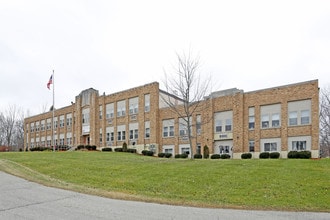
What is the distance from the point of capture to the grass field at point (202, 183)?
1083 cm

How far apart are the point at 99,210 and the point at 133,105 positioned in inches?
1446

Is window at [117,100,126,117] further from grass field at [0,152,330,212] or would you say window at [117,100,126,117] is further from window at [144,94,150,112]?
grass field at [0,152,330,212]

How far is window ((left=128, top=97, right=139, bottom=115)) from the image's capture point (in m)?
44.9

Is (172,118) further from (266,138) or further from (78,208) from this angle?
(78,208)

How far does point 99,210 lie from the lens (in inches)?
354

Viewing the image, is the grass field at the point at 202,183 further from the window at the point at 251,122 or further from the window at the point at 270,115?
the window at the point at 251,122

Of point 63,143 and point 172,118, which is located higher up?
point 172,118

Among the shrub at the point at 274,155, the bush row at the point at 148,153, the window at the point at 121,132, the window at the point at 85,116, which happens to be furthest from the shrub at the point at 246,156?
the window at the point at 85,116

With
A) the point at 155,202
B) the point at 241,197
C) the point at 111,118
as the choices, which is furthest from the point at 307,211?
the point at 111,118

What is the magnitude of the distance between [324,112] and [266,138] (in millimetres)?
30481

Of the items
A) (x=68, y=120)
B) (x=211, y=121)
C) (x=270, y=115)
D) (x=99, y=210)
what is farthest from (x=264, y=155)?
(x=68, y=120)

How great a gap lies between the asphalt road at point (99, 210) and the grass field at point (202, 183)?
2.78 ft

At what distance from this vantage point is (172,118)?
41.1m

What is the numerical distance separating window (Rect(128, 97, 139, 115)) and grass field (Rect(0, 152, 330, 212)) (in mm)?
25412
